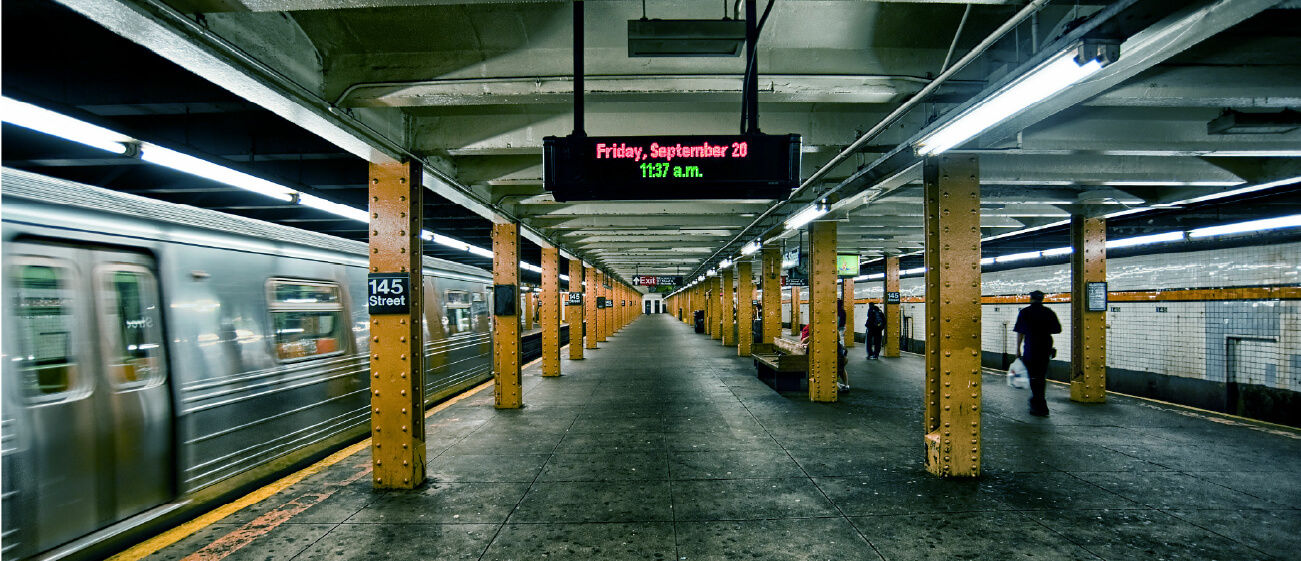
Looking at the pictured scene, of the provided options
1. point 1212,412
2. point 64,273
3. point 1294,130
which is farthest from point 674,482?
point 1212,412

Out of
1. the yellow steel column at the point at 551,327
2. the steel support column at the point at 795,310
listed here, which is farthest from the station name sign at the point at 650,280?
the yellow steel column at the point at 551,327

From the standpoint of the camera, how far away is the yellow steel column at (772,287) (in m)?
14.9

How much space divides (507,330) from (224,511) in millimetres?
4694

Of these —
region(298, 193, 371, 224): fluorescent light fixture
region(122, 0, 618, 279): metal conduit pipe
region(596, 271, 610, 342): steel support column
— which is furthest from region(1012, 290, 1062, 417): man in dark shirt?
region(596, 271, 610, 342): steel support column

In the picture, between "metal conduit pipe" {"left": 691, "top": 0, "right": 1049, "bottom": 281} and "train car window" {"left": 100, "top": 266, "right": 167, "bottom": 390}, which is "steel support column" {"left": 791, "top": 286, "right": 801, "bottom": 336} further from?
"train car window" {"left": 100, "top": 266, "right": 167, "bottom": 390}

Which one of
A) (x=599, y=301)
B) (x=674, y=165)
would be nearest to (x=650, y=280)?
(x=599, y=301)

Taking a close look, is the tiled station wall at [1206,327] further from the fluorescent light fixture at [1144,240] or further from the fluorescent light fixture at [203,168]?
the fluorescent light fixture at [203,168]

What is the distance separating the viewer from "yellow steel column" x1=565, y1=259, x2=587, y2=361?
1502 centimetres

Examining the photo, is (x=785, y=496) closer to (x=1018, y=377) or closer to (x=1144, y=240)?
(x=1018, y=377)

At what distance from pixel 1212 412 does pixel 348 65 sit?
1165 centimetres

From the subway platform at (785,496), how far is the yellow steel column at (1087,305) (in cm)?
101

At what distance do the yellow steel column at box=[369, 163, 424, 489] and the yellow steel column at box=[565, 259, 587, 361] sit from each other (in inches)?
373

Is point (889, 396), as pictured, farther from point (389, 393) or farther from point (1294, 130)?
point (389, 393)

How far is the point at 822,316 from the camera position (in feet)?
29.2
